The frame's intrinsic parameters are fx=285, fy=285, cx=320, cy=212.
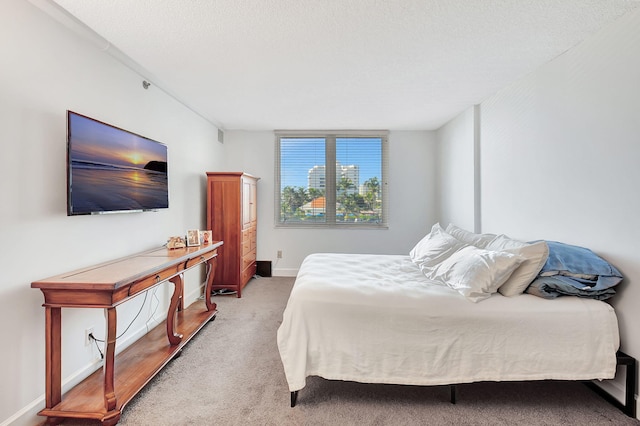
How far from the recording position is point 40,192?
1644 millimetres

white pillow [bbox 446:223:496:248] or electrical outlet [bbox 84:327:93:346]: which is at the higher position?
white pillow [bbox 446:223:496:248]

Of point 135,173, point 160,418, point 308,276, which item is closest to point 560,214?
point 308,276

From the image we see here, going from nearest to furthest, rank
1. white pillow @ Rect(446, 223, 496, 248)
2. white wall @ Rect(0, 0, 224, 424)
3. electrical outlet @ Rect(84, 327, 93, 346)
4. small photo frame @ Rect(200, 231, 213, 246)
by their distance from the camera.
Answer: white wall @ Rect(0, 0, 224, 424)
electrical outlet @ Rect(84, 327, 93, 346)
white pillow @ Rect(446, 223, 496, 248)
small photo frame @ Rect(200, 231, 213, 246)

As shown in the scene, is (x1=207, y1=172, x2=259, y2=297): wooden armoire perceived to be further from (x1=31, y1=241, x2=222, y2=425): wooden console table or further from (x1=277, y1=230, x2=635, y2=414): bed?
(x1=277, y1=230, x2=635, y2=414): bed

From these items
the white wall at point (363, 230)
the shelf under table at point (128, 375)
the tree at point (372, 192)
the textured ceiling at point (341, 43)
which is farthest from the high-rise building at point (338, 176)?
the shelf under table at point (128, 375)

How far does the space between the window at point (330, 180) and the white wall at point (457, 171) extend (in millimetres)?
887

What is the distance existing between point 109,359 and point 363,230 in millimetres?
3661

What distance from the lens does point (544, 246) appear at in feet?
5.97

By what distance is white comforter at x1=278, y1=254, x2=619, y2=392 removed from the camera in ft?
5.48

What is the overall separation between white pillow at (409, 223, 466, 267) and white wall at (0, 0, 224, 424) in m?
2.57

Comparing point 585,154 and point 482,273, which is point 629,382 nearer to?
point 482,273

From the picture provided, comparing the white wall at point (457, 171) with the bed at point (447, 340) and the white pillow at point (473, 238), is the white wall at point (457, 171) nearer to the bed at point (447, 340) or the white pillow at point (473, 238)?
the white pillow at point (473, 238)

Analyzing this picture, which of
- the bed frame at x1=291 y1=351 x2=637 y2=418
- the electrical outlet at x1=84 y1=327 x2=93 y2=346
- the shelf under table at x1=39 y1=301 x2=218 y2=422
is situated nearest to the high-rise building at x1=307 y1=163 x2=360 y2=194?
the shelf under table at x1=39 y1=301 x2=218 y2=422

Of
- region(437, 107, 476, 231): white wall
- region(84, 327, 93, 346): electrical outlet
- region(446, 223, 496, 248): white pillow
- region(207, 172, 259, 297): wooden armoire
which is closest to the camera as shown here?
region(84, 327, 93, 346): electrical outlet
